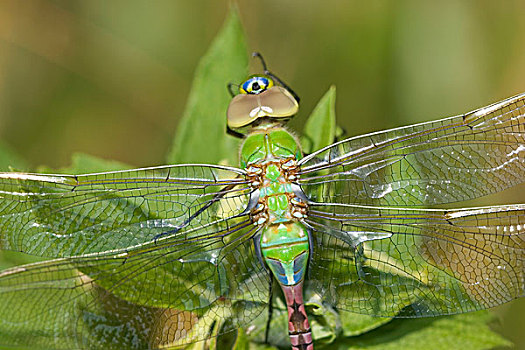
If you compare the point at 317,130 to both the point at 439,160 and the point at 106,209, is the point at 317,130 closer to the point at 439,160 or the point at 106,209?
the point at 439,160

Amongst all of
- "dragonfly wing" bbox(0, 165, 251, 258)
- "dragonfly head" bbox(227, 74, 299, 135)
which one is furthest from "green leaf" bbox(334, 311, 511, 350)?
"dragonfly head" bbox(227, 74, 299, 135)

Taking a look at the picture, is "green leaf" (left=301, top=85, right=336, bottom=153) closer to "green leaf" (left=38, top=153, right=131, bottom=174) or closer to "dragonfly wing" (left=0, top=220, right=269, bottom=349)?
"dragonfly wing" (left=0, top=220, right=269, bottom=349)

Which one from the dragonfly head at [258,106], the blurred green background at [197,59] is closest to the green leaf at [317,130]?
the dragonfly head at [258,106]

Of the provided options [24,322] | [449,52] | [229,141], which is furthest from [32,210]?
[449,52]

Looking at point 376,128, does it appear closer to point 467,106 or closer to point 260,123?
point 467,106

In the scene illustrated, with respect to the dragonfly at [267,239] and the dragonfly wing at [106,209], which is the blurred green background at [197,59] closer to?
the dragonfly at [267,239]

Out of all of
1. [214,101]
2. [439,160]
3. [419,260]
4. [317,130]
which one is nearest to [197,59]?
[214,101]
